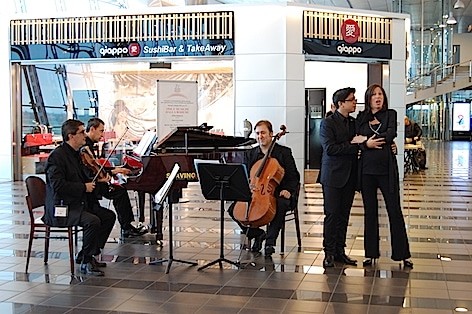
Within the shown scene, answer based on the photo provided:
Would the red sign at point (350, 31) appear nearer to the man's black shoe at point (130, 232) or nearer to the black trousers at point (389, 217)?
the man's black shoe at point (130, 232)

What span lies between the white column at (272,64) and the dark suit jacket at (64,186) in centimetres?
604

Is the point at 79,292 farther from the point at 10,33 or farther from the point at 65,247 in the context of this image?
the point at 10,33

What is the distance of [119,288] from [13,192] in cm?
651

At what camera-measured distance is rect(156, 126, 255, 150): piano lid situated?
6.32m

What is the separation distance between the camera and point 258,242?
611 centimetres

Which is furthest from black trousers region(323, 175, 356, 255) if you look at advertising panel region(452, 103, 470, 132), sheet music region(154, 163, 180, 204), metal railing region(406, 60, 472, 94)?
advertising panel region(452, 103, 470, 132)

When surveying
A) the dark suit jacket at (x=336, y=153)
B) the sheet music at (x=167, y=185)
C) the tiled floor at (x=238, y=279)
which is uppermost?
the dark suit jacket at (x=336, y=153)

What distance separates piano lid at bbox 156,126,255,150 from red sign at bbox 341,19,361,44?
5.37 metres

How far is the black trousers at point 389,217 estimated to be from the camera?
5352 millimetres

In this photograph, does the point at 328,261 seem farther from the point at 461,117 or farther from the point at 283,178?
the point at 461,117

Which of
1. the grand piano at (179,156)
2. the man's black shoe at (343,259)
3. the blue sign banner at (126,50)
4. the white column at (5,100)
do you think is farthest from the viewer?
the white column at (5,100)

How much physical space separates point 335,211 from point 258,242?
953mm

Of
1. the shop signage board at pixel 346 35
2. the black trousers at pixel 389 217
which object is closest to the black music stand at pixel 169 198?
the black trousers at pixel 389 217

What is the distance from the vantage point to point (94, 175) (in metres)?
5.63
